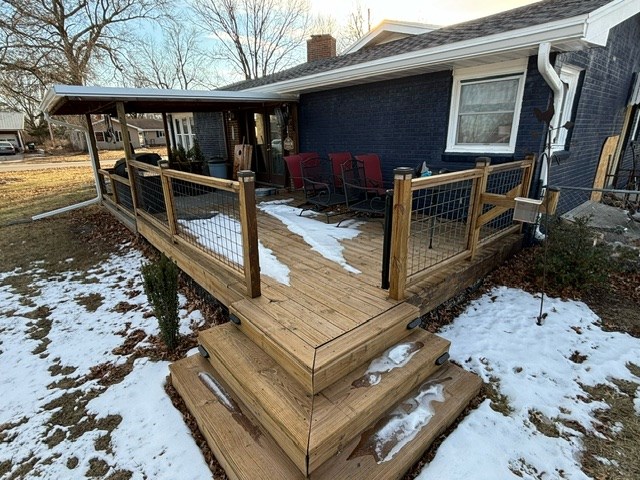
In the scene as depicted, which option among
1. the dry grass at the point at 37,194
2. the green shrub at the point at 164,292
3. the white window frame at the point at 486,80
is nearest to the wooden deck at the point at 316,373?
the green shrub at the point at 164,292

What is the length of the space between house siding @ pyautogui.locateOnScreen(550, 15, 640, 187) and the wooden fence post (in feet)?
14.7

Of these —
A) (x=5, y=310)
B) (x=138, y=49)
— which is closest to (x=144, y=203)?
(x=5, y=310)

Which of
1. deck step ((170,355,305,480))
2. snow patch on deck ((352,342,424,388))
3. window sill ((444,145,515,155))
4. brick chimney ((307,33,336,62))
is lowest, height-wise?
deck step ((170,355,305,480))

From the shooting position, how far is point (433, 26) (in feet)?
22.6

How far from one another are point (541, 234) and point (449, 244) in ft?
4.84

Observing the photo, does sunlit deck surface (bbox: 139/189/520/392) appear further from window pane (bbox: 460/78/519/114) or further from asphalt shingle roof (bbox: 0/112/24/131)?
asphalt shingle roof (bbox: 0/112/24/131)

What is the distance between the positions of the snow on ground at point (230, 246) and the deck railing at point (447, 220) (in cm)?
107

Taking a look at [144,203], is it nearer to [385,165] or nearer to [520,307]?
[385,165]

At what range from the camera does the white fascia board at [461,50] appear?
301 centimetres

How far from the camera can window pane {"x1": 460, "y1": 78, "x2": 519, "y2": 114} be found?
4.07 metres

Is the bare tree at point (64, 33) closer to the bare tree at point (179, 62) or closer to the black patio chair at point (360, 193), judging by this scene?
the bare tree at point (179, 62)

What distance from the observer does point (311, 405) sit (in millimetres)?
1842

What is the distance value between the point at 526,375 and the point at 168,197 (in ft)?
12.2

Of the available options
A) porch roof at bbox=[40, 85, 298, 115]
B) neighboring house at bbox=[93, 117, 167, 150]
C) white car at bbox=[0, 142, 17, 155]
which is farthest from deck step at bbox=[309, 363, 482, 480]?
neighboring house at bbox=[93, 117, 167, 150]
